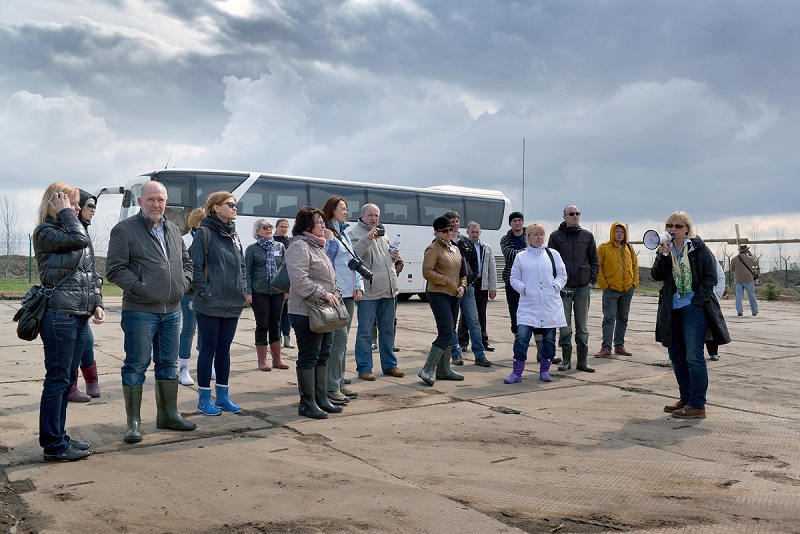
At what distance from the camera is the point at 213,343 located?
584 cm

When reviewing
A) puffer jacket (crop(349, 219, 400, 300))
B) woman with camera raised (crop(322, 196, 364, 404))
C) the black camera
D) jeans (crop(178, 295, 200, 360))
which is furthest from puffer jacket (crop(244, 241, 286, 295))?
the black camera

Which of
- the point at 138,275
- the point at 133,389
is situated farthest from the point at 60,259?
the point at 133,389

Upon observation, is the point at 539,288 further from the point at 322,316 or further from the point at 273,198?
the point at 273,198

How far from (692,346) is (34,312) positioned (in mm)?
4972

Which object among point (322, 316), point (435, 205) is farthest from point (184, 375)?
point (435, 205)

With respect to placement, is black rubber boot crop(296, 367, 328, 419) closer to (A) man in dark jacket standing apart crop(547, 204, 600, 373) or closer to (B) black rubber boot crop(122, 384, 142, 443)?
(B) black rubber boot crop(122, 384, 142, 443)

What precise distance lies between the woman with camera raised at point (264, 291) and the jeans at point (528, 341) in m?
2.71

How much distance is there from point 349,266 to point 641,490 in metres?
3.39

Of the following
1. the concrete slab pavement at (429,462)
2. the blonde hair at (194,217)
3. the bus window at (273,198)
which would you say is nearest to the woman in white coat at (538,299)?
the concrete slab pavement at (429,462)

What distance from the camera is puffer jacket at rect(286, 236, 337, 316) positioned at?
18.8ft

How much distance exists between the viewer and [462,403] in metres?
6.55

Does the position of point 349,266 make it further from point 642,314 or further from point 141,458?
point 642,314

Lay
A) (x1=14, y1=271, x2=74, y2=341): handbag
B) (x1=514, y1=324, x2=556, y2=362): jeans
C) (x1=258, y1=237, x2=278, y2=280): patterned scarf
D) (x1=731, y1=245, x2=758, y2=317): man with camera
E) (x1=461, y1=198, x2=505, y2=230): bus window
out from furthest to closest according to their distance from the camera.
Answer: (x1=461, y1=198, x2=505, y2=230): bus window, (x1=731, y1=245, x2=758, y2=317): man with camera, (x1=258, y1=237, x2=278, y2=280): patterned scarf, (x1=514, y1=324, x2=556, y2=362): jeans, (x1=14, y1=271, x2=74, y2=341): handbag

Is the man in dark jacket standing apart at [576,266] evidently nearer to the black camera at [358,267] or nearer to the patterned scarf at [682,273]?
the patterned scarf at [682,273]
